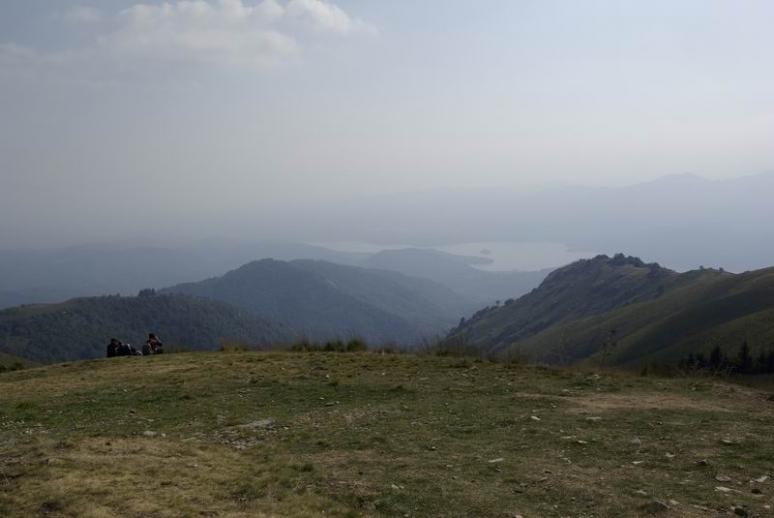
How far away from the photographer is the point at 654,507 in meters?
7.11

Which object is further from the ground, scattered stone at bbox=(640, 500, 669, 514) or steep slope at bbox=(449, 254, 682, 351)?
scattered stone at bbox=(640, 500, 669, 514)

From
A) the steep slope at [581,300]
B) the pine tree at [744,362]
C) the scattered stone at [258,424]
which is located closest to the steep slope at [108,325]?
the steep slope at [581,300]

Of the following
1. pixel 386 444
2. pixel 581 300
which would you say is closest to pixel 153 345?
pixel 386 444

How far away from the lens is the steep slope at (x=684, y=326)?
75125 mm

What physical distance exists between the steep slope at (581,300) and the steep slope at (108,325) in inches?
2481

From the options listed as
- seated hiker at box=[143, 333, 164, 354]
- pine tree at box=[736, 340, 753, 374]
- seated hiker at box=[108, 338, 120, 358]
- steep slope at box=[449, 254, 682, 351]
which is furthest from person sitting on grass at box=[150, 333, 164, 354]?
steep slope at box=[449, 254, 682, 351]

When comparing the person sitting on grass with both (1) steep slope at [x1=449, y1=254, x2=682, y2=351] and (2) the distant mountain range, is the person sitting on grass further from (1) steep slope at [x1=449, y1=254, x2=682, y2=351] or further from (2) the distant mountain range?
(1) steep slope at [x1=449, y1=254, x2=682, y2=351]

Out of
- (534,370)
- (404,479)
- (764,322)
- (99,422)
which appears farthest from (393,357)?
(764,322)

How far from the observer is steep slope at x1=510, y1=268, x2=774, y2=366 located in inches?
2958

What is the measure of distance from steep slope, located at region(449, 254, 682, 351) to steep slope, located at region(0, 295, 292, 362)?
63010 mm

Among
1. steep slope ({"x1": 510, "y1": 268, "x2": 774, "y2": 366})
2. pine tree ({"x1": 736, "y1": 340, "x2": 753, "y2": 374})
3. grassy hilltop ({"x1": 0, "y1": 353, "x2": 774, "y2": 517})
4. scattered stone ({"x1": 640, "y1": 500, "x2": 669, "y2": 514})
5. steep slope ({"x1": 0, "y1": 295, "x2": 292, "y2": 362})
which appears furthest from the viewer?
steep slope ({"x1": 0, "y1": 295, "x2": 292, "y2": 362})

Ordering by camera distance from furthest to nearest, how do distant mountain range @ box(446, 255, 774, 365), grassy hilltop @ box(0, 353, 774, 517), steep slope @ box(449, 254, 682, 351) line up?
steep slope @ box(449, 254, 682, 351)
distant mountain range @ box(446, 255, 774, 365)
grassy hilltop @ box(0, 353, 774, 517)

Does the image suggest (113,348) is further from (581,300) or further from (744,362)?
Answer: (581,300)

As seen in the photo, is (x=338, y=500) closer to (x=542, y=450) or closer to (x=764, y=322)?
(x=542, y=450)
